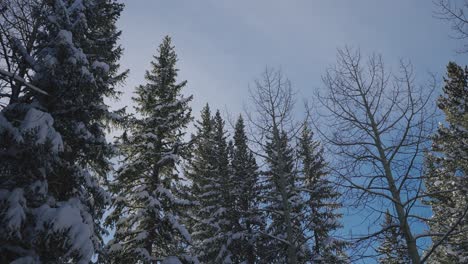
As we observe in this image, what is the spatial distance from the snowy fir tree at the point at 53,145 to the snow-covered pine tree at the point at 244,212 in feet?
27.2

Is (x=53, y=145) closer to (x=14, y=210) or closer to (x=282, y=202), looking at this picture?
(x=14, y=210)

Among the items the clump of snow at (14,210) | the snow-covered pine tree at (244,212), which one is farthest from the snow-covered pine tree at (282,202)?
the clump of snow at (14,210)

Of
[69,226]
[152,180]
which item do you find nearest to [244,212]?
[152,180]

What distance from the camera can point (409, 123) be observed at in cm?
744

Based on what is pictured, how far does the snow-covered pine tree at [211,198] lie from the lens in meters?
17.0

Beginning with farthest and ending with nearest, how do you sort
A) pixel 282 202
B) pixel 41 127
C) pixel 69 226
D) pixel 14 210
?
pixel 282 202 < pixel 41 127 < pixel 69 226 < pixel 14 210

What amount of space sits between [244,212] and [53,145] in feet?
40.7

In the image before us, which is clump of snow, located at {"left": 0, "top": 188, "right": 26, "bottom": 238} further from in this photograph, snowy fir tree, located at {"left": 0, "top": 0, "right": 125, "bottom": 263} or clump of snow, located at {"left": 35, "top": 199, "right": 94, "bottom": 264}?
clump of snow, located at {"left": 35, "top": 199, "right": 94, "bottom": 264}

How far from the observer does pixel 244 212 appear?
56.7 ft

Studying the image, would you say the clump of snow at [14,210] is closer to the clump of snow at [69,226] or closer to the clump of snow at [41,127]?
the clump of snow at [69,226]

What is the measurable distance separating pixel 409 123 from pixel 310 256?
38.4 feet

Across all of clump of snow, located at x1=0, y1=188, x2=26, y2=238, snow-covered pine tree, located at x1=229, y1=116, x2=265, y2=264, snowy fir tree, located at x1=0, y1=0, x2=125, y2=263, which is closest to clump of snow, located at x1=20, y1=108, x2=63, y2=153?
snowy fir tree, located at x1=0, y1=0, x2=125, y2=263

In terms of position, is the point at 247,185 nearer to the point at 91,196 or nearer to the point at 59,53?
the point at 91,196

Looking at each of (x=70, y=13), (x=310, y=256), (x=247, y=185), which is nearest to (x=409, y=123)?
(x=70, y=13)
